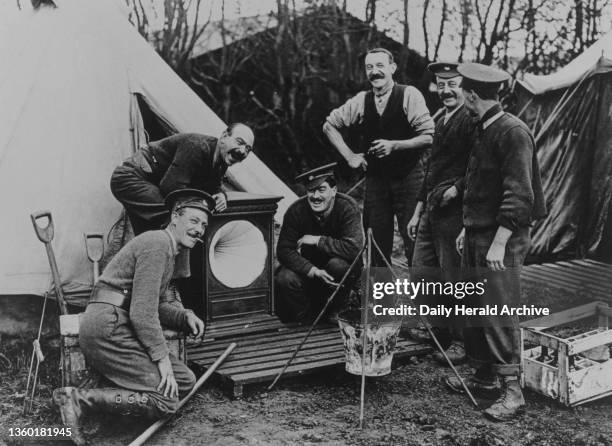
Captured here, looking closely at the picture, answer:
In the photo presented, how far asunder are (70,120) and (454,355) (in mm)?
2690

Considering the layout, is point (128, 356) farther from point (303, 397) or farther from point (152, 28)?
point (152, 28)

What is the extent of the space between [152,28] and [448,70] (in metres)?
1.98

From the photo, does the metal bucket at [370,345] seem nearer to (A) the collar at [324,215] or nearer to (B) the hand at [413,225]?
(B) the hand at [413,225]

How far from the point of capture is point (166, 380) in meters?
2.82

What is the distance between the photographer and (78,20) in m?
4.12

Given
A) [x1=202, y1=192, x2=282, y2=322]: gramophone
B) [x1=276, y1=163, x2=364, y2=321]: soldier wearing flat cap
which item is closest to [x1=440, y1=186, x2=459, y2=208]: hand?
[x1=276, y1=163, x2=364, y2=321]: soldier wearing flat cap

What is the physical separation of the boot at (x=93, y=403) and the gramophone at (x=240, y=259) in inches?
42.2

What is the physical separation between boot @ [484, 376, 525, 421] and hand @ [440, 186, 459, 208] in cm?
97

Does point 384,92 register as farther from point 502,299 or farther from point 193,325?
point 193,325

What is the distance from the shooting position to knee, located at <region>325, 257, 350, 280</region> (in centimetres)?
401

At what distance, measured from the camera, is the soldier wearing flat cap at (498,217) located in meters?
3.02

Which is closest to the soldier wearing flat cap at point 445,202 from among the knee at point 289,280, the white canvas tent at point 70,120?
the knee at point 289,280

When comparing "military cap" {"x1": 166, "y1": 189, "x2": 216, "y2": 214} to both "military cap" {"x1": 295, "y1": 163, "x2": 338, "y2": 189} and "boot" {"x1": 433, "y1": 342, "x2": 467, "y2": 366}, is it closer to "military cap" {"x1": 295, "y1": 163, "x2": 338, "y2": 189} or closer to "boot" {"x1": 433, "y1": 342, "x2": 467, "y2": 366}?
"military cap" {"x1": 295, "y1": 163, "x2": 338, "y2": 189}

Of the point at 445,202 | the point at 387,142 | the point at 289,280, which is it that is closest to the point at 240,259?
the point at 289,280
